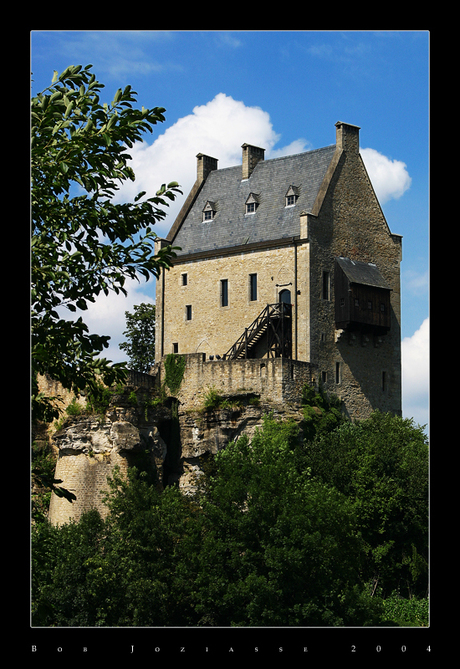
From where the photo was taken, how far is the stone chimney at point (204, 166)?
61.4 m

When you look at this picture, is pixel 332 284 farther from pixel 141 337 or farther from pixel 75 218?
pixel 75 218

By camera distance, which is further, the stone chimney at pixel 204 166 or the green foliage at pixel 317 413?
the stone chimney at pixel 204 166

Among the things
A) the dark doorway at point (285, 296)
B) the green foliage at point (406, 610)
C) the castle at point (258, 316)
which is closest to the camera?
the green foliage at point (406, 610)

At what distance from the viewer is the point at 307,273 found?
171 feet

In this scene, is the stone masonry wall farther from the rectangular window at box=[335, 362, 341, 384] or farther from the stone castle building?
the rectangular window at box=[335, 362, 341, 384]

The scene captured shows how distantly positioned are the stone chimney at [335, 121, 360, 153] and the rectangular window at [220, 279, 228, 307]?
927 cm

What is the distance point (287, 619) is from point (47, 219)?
71.1ft

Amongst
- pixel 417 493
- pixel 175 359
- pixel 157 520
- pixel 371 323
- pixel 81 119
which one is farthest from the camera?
pixel 371 323

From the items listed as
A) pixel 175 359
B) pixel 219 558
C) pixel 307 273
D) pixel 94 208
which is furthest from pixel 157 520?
pixel 94 208

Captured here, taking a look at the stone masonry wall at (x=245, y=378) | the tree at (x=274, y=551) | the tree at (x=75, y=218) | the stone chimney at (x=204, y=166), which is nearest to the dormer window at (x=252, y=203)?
the stone chimney at (x=204, y=166)

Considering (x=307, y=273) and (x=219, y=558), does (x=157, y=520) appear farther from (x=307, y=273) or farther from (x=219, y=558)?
(x=307, y=273)

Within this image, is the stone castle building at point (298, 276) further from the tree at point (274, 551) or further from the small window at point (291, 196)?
the tree at point (274, 551)

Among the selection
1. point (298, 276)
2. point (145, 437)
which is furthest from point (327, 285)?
point (145, 437)

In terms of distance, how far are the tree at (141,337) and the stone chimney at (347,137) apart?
16519 millimetres
